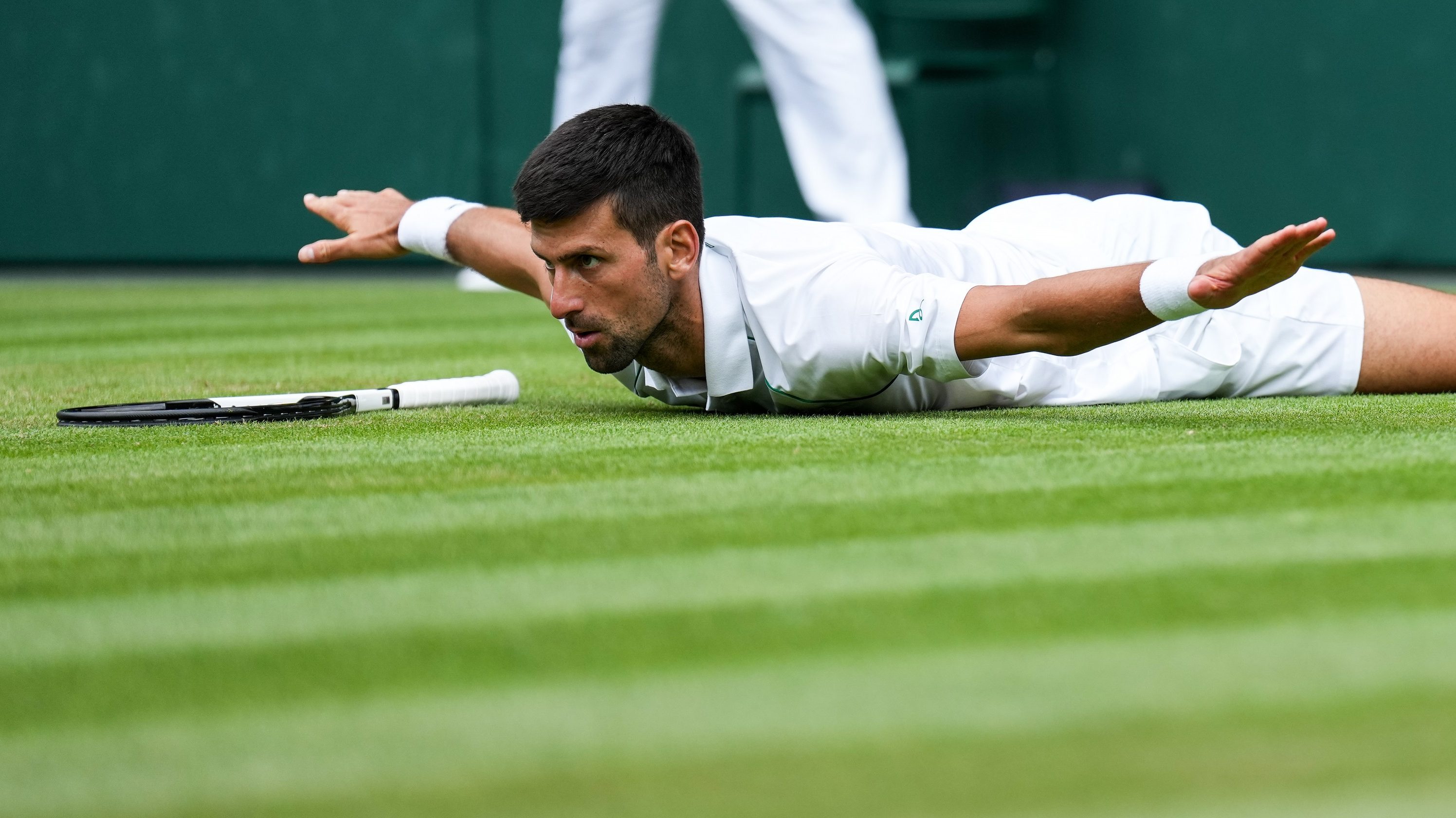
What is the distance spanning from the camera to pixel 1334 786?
1135 millimetres

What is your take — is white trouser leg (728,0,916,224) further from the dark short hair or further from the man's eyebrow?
the man's eyebrow

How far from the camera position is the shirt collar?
2.97 m

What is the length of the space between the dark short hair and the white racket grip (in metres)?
0.67

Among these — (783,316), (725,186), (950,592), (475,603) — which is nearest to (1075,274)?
(783,316)

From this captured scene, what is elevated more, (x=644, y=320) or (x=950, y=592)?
(x=644, y=320)

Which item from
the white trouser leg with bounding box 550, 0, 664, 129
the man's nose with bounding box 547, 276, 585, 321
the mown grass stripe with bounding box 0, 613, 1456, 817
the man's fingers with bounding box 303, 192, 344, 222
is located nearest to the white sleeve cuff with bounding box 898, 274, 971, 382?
the man's nose with bounding box 547, 276, 585, 321

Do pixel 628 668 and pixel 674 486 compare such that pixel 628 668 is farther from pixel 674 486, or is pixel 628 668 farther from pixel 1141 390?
pixel 1141 390

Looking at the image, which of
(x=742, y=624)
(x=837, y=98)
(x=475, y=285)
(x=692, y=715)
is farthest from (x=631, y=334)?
(x=475, y=285)

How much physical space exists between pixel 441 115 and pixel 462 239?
6.06 m

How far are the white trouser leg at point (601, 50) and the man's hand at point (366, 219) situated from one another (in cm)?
323

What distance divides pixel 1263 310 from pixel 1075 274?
0.85 m

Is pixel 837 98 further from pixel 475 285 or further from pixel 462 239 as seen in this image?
pixel 462 239

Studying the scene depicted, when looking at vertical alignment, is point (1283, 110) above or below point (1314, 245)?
above

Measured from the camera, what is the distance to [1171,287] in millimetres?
2520
